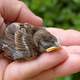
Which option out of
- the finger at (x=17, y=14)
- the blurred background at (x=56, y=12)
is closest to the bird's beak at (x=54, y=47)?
the finger at (x=17, y=14)

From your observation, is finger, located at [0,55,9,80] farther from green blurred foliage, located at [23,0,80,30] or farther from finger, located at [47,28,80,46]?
green blurred foliage, located at [23,0,80,30]

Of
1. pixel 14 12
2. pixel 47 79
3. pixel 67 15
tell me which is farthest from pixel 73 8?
pixel 47 79

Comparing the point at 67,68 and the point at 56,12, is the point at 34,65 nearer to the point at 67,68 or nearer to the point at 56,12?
the point at 67,68

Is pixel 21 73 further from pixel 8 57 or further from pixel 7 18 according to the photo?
pixel 7 18

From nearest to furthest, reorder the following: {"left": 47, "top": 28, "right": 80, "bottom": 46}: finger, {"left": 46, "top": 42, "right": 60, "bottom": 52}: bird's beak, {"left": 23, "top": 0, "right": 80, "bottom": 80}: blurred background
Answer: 1. {"left": 46, "top": 42, "right": 60, "bottom": 52}: bird's beak
2. {"left": 47, "top": 28, "right": 80, "bottom": 46}: finger
3. {"left": 23, "top": 0, "right": 80, "bottom": 80}: blurred background

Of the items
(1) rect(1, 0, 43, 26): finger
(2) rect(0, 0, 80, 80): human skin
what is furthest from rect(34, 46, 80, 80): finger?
(1) rect(1, 0, 43, 26): finger

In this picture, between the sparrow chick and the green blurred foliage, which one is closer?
the sparrow chick

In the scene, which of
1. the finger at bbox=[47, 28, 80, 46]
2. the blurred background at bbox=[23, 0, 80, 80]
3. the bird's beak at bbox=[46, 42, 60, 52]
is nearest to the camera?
the bird's beak at bbox=[46, 42, 60, 52]

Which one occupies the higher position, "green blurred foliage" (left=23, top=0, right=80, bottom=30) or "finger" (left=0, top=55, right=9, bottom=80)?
"finger" (left=0, top=55, right=9, bottom=80)
